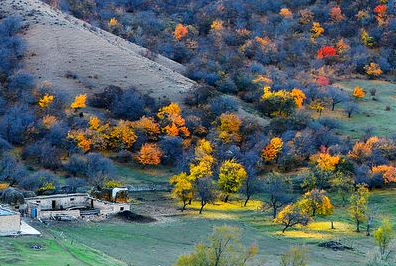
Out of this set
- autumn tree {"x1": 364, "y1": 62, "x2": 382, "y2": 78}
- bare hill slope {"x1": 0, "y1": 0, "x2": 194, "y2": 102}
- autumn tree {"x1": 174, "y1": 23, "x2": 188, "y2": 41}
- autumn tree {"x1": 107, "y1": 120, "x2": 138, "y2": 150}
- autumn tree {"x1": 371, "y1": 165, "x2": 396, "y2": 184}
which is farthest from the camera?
autumn tree {"x1": 174, "y1": 23, "x2": 188, "y2": 41}

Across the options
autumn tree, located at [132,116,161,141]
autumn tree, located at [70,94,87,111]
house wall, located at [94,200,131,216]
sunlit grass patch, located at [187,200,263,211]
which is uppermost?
autumn tree, located at [70,94,87,111]

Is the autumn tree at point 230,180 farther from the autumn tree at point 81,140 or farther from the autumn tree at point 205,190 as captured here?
the autumn tree at point 81,140

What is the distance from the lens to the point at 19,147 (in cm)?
9056

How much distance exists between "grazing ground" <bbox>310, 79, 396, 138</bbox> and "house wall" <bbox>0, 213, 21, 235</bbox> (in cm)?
5072

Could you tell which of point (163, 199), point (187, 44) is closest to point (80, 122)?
point (163, 199)

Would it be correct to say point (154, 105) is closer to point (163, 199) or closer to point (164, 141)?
point (164, 141)

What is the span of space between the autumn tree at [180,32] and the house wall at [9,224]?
289ft

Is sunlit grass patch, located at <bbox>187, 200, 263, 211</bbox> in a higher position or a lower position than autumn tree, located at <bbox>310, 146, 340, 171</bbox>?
lower

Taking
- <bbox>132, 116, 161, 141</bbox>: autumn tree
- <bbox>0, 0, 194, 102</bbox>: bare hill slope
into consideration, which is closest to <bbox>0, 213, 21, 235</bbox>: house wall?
<bbox>132, 116, 161, 141</bbox>: autumn tree

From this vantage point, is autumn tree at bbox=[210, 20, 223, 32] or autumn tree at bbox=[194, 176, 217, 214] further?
autumn tree at bbox=[210, 20, 223, 32]

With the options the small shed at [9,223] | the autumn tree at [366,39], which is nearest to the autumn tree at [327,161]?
the small shed at [9,223]

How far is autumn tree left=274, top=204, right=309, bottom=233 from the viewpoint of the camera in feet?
237

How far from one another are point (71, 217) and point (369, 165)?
3208 centimetres

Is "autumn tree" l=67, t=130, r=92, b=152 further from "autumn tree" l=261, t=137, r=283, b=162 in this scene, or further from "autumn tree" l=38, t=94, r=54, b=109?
"autumn tree" l=261, t=137, r=283, b=162
